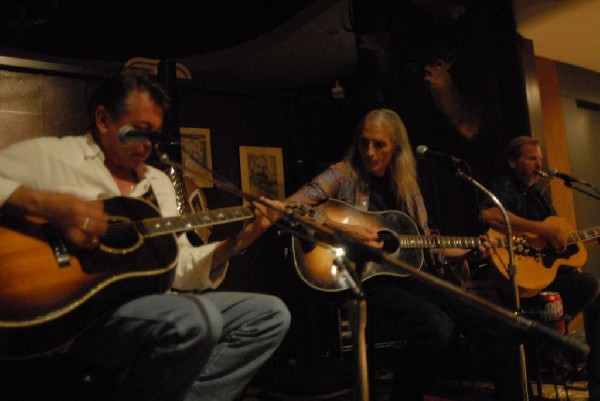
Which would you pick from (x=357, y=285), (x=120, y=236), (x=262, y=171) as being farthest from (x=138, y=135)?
(x=262, y=171)

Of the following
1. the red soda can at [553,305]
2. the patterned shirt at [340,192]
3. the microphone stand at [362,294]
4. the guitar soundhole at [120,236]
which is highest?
the patterned shirt at [340,192]

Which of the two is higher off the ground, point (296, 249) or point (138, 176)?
point (138, 176)

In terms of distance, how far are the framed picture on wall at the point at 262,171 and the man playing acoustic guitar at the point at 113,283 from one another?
1.70 metres

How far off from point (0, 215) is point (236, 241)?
36.8 inches

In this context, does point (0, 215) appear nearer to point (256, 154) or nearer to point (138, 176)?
point (138, 176)

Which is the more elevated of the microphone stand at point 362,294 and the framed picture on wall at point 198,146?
the framed picture on wall at point 198,146

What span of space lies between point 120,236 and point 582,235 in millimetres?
3280

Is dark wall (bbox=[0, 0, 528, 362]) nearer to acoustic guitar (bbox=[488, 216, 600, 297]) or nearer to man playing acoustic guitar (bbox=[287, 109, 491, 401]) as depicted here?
acoustic guitar (bbox=[488, 216, 600, 297])

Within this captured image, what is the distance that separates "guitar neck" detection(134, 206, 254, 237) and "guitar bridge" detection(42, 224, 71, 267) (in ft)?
0.95

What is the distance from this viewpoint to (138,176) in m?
2.45

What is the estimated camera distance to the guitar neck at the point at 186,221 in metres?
2.12

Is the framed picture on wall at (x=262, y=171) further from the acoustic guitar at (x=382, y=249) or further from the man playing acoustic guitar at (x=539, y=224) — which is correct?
the man playing acoustic guitar at (x=539, y=224)

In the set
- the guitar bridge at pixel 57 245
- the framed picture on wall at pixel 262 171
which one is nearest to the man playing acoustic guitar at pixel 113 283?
the guitar bridge at pixel 57 245

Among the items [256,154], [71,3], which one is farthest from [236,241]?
[71,3]
